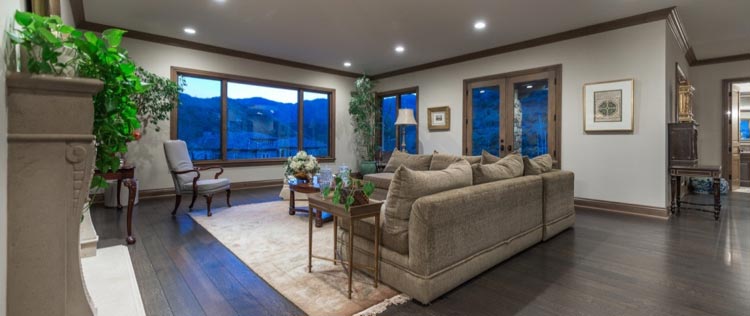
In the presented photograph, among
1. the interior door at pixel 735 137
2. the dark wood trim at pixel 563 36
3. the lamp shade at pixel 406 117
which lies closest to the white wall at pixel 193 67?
the lamp shade at pixel 406 117

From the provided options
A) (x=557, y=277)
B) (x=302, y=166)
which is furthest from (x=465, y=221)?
(x=302, y=166)

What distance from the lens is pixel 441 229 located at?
2104 millimetres

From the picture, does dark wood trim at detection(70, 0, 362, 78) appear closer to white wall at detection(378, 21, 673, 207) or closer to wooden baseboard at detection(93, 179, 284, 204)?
wooden baseboard at detection(93, 179, 284, 204)

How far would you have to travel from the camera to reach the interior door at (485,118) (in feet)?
19.9

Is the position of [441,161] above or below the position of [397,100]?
below

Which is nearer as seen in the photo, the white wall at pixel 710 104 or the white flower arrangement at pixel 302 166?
the white flower arrangement at pixel 302 166

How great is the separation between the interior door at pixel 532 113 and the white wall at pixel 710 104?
3657mm

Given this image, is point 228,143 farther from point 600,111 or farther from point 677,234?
point 677,234

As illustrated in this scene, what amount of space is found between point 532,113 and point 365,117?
12.3ft

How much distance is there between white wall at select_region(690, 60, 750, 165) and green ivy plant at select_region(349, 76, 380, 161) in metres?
6.49

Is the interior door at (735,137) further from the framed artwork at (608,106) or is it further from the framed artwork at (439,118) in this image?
the framed artwork at (439,118)

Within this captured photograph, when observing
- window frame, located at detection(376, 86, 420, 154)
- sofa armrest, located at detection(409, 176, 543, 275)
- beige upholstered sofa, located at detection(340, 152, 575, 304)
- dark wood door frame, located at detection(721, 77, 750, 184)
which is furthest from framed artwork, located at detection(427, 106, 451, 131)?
dark wood door frame, located at detection(721, 77, 750, 184)

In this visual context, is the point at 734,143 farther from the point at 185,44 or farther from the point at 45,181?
the point at 185,44

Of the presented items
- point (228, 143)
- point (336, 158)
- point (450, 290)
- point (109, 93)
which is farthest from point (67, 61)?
point (336, 158)
